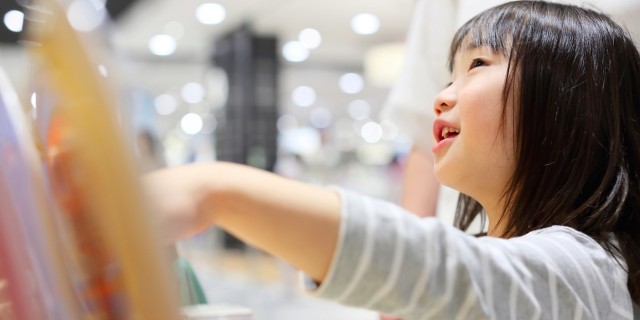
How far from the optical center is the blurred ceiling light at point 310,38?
928 centimetres

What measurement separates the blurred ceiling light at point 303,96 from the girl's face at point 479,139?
1276 centimetres

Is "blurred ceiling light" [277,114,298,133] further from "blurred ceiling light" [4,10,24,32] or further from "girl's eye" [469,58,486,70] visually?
"blurred ceiling light" [4,10,24,32]

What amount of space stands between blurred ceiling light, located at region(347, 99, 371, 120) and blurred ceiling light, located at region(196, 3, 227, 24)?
23.0ft

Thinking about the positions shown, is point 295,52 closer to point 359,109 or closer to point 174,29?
point 174,29

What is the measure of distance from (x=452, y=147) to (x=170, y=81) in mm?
12390

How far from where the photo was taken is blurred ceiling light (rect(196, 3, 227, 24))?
800cm

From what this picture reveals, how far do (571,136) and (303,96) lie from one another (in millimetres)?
14206

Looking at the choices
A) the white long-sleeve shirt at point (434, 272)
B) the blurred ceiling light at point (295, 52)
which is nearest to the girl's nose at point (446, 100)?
the white long-sleeve shirt at point (434, 272)

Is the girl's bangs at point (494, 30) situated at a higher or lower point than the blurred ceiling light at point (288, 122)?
higher

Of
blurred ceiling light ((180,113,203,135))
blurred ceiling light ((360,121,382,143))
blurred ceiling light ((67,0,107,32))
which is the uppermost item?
blurred ceiling light ((67,0,107,32))

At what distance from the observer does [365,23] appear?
28.1 ft

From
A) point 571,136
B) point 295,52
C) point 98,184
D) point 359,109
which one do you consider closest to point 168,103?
point 359,109

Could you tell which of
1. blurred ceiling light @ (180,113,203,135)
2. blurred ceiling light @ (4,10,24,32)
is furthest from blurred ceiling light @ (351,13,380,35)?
blurred ceiling light @ (180,113,203,135)

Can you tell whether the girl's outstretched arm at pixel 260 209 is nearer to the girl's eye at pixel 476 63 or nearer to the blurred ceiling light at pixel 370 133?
the girl's eye at pixel 476 63
